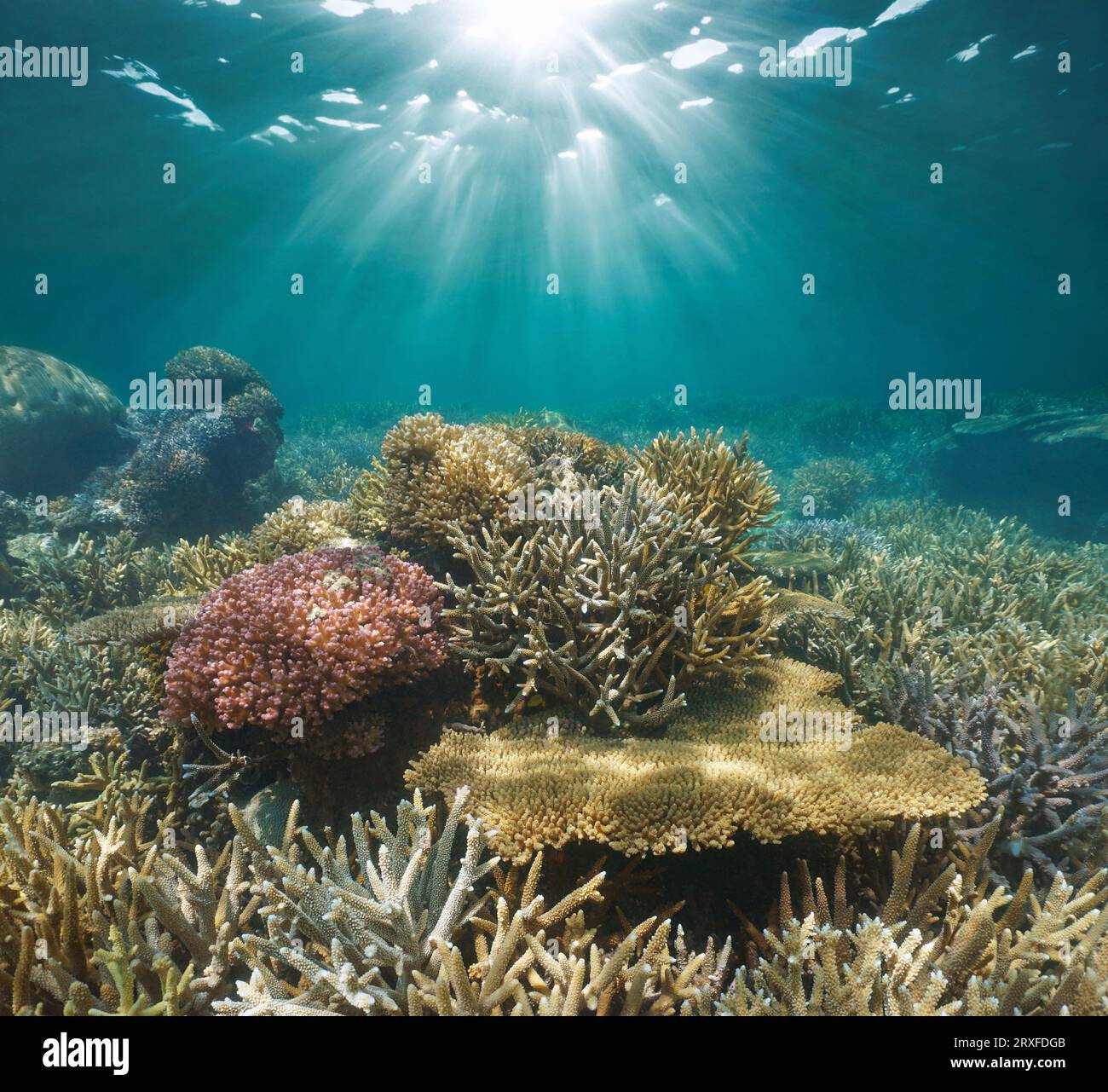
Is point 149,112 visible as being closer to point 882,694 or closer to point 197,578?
point 197,578

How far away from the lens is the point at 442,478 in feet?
15.6

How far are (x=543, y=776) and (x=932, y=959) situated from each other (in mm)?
1807

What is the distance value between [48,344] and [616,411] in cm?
7979

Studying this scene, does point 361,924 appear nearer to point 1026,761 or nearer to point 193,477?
point 1026,761

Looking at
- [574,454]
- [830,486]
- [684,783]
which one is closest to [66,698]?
[574,454]

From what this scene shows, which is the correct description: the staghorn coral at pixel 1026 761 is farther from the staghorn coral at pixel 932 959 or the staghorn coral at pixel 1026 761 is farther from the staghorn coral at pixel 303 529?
the staghorn coral at pixel 303 529

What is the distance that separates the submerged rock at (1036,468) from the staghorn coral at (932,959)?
18.2 metres

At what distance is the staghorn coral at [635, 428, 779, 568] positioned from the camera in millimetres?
5012

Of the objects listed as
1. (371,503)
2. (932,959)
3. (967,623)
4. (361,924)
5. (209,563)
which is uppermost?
(371,503)

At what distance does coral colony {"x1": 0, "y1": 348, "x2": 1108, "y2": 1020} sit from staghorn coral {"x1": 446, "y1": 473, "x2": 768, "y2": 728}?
0.03m

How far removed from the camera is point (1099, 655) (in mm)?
4953

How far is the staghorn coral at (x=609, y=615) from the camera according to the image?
360cm

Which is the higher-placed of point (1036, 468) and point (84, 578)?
point (1036, 468)
